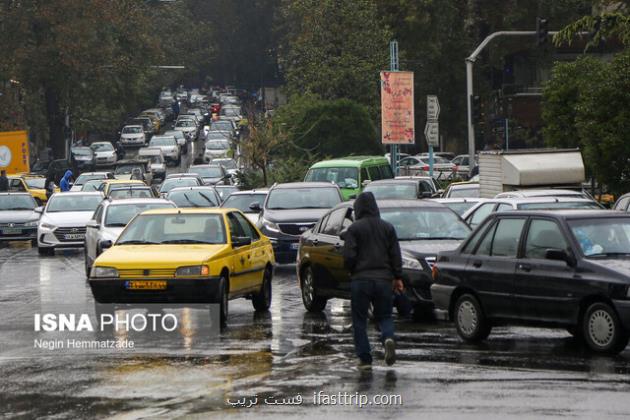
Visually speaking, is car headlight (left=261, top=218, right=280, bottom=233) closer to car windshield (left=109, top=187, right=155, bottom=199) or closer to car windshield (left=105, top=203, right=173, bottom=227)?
car windshield (left=105, top=203, right=173, bottom=227)

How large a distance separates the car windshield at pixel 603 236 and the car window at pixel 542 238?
18 centimetres

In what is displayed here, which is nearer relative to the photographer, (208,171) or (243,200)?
(243,200)

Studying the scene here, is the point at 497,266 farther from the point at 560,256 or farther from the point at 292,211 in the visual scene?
the point at 292,211

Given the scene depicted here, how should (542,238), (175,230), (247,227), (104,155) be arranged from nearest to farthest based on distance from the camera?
1. (542,238)
2. (175,230)
3. (247,227)
4. (104,155)

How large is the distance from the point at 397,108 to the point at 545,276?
39.8 meters

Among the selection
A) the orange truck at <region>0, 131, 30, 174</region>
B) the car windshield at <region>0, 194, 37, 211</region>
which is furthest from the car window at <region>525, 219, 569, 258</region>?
the orange truck at <region>0, 131, 30, 174</region>

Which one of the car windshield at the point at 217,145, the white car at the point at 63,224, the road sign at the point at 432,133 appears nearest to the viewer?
the white car at the point at 63,224

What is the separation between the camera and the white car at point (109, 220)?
27.1 metres

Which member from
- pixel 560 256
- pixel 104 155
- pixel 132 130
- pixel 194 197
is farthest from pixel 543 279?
pixel 132 130

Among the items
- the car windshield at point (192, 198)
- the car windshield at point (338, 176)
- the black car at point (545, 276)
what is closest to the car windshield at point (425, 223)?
the black car at point (545, 276)

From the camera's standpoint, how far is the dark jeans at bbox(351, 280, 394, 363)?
555 inches

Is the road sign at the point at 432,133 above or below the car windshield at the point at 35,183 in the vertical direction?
above

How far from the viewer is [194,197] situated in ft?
134

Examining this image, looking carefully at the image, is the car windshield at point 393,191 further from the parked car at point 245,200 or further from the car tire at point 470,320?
the car tire at point 470,320
